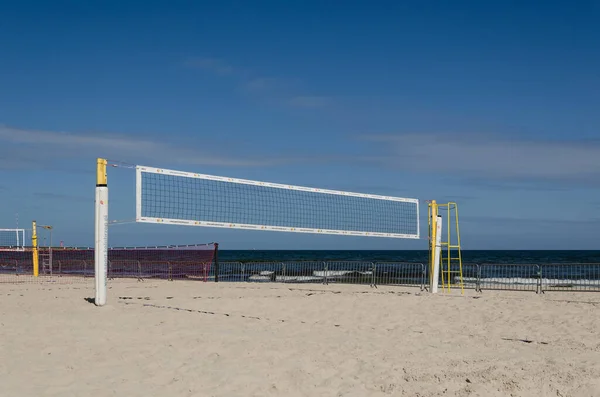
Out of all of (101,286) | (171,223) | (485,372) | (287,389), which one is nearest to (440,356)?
(485,372)

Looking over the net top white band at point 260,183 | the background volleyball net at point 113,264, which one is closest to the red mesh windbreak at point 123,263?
the background volleyball net at point 113,264

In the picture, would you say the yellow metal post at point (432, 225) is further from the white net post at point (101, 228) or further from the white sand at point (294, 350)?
the white net post at point (101, 228)

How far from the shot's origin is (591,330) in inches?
371

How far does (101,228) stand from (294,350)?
5.12 meters

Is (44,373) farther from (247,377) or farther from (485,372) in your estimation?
(485,372)

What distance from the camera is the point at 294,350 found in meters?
7.23

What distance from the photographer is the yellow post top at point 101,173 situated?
10.9 metres

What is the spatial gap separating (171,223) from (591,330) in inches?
279

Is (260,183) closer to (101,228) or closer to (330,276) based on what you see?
(101,228)

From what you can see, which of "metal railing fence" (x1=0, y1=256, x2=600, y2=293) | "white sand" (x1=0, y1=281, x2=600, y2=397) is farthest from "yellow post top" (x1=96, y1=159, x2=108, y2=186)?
"metal railing fence" (x1=0, y1=256, x2=600, y2=293)

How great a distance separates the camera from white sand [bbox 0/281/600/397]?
5727mm

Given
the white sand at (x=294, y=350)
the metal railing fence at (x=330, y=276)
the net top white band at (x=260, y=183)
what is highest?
the net top white band at (x=260, y=183)

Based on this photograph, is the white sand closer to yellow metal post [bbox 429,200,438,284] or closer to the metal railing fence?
yellow metal post [bbox 429,200,438,284]

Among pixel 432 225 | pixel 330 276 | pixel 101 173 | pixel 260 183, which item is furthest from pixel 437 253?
pixel 101 173
